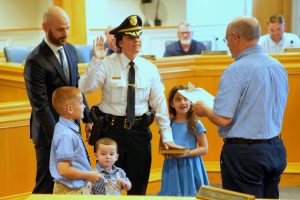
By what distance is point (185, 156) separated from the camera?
11.5 feet

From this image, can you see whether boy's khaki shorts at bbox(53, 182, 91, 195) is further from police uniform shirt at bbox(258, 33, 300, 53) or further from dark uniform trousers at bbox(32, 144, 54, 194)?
police uniform shirt at bbox(258, 33, 300, 53)

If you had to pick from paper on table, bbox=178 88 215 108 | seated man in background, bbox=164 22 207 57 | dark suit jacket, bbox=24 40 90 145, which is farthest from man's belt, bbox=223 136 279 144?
seated man in background, bbox=164 22 207 57

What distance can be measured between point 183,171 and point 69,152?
106 centimetres

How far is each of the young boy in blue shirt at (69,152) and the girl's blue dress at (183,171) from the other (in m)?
0.86

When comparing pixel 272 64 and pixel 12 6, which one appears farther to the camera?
pixel 12 6

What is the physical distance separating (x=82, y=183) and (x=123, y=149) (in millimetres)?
514

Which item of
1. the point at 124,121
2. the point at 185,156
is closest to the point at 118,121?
the point at 124,121

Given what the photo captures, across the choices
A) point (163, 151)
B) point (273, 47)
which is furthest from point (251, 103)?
point (273, 47)

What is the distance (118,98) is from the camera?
3.24 metres

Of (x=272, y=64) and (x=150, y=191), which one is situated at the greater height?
(x=272, y=64)

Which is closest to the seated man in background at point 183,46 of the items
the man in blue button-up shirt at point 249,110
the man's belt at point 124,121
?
the man's belt at point 124,121

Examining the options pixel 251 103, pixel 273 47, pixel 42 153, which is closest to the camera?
pixel 251 103

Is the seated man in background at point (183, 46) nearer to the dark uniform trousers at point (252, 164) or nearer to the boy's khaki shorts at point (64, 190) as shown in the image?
the dark uniform trousers at point (252, 164)

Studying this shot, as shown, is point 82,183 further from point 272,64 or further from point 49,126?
point 272,64
